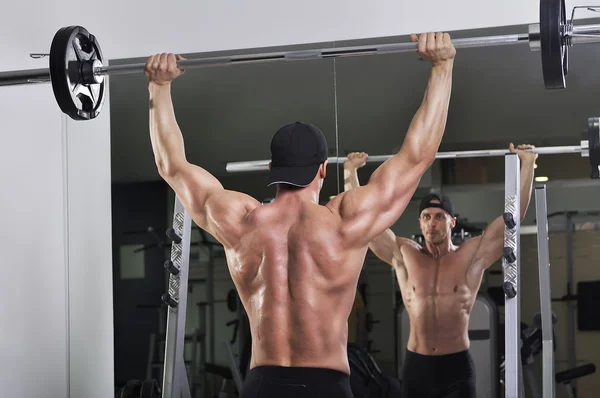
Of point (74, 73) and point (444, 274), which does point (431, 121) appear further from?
point (444, 274)

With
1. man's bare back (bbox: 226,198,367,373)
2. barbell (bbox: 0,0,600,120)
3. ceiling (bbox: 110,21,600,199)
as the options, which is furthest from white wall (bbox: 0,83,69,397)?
man's bare back (bbox: 226,198,367,373)

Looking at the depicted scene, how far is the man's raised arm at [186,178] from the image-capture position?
316cm

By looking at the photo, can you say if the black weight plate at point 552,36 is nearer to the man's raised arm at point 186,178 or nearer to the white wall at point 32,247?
the man's raised arm at point 186,178

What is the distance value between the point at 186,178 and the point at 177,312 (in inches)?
49.4

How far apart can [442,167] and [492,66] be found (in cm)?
63

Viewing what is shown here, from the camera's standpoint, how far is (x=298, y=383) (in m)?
2.98

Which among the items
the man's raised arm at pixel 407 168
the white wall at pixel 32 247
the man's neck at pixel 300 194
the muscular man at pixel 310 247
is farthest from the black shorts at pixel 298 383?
the white wall at pixel 32 247

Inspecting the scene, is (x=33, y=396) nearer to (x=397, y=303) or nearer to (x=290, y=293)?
(x=397, y=303)

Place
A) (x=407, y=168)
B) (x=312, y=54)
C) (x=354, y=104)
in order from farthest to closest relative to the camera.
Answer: (x=354, y=104), (x=312, y=54), (x=407, y=168)

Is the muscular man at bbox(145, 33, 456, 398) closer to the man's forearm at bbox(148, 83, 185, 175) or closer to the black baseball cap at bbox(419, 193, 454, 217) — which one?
the man's forearm at bbox(148, 83, 185, 175)

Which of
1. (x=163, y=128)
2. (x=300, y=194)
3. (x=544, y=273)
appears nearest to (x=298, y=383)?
(x=300, y=194)

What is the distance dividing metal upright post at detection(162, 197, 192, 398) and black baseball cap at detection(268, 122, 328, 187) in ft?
4.58

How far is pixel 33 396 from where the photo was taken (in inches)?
210

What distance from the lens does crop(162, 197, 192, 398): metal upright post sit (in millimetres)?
4242
